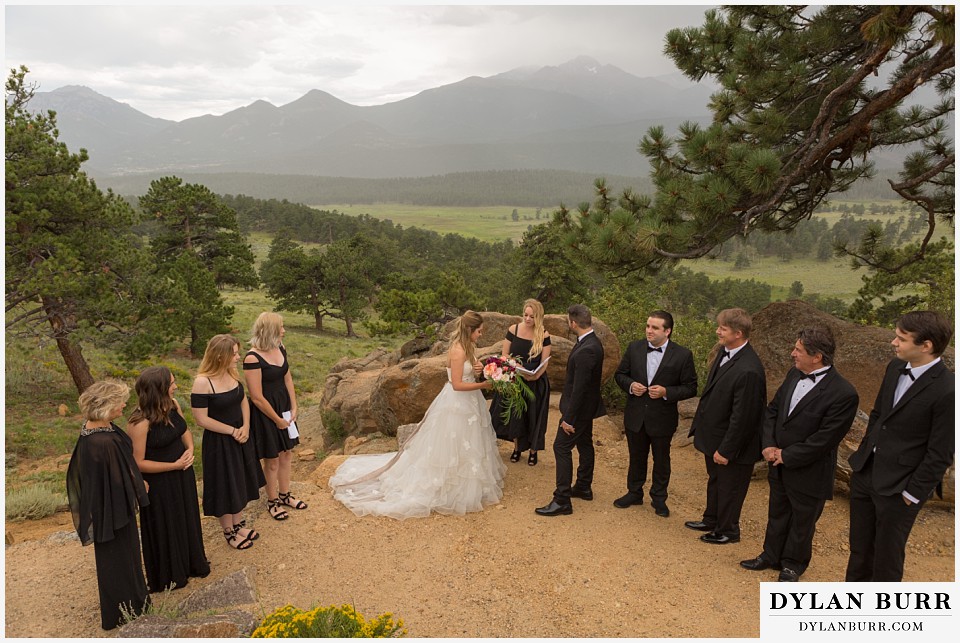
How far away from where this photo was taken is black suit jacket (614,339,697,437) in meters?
6.04

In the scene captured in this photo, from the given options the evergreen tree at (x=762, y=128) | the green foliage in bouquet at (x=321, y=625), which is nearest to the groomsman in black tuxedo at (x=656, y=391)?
the evergreen tree at (x=762, y=128)

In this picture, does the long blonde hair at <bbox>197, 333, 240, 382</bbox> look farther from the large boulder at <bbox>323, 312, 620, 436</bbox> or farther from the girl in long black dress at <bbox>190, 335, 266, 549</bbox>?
the large boulder at <bbox>323, 312, 620, 436</bbox>

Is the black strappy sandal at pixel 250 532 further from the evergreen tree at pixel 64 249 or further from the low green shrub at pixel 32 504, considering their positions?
the evergreen tree at pixel 64 249

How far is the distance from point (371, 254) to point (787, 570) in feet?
138

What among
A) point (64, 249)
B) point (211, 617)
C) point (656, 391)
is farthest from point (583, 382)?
point (64, 249)

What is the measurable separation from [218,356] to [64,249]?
10601 mm

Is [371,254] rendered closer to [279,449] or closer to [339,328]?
[339,328]

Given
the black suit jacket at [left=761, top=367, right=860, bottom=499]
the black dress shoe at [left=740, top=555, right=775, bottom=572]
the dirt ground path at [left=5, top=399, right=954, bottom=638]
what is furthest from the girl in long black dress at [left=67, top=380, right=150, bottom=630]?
the black suit jacket at [left=761, top=367, right=860, bottom=499]

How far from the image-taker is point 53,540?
6.27 m

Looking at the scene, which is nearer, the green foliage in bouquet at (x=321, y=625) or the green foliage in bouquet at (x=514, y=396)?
the green foliage in bouquet at (x=321, y=625)

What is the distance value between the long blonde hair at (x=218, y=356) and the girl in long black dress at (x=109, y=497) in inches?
33.3

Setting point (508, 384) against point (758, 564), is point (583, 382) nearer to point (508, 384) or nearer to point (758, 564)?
point (508, 384)

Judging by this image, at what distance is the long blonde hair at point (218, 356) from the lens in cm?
528

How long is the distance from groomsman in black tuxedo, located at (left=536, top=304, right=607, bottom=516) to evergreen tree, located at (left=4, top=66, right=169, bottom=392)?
12.2 metres
